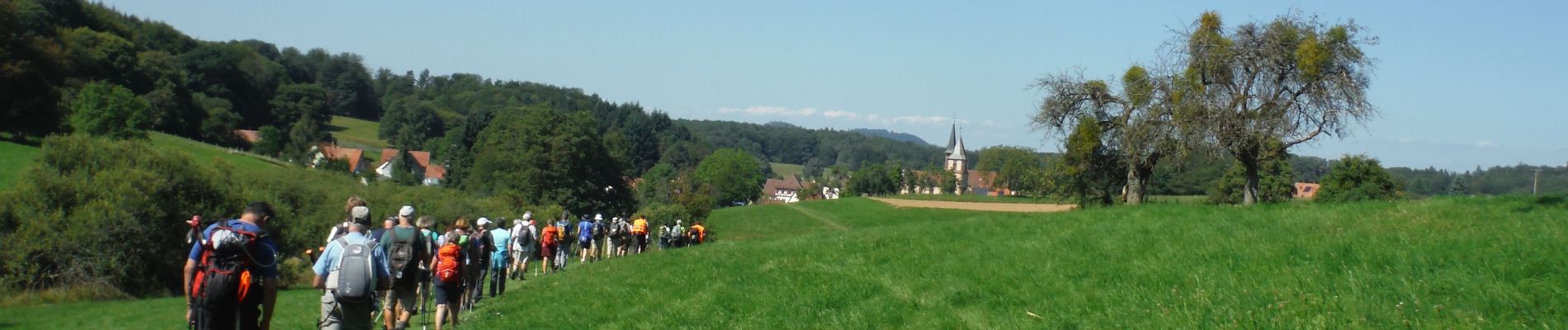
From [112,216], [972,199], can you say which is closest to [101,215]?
[112,216]

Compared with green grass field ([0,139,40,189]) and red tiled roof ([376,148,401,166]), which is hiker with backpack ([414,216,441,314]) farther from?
red tiled roof ([376,148,401,166])

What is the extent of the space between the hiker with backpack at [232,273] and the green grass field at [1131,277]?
4.08 metres

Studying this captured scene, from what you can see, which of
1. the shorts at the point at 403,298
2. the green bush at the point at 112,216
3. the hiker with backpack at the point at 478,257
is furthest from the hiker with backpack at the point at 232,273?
the green bush at the point at 112,216

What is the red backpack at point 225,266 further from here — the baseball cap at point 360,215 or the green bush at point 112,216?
the green bush at point 112,216

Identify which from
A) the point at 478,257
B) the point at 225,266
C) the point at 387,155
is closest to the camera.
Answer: the point at 225,266

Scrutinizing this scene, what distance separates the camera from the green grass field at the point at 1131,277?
25.2 feet

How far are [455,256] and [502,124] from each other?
80660mm

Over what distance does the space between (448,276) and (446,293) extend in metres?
0.27

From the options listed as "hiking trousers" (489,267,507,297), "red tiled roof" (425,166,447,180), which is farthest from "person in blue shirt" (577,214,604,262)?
"red tiled roof" (425,166,447,180)

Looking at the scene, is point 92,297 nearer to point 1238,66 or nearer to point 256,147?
point 1238,66

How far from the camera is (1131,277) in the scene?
1030cm

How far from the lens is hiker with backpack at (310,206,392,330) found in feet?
32.0

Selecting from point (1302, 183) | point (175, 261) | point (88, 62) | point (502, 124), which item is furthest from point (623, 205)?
point (175, 261)

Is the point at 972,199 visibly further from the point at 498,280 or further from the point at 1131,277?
the point at 1131,277
